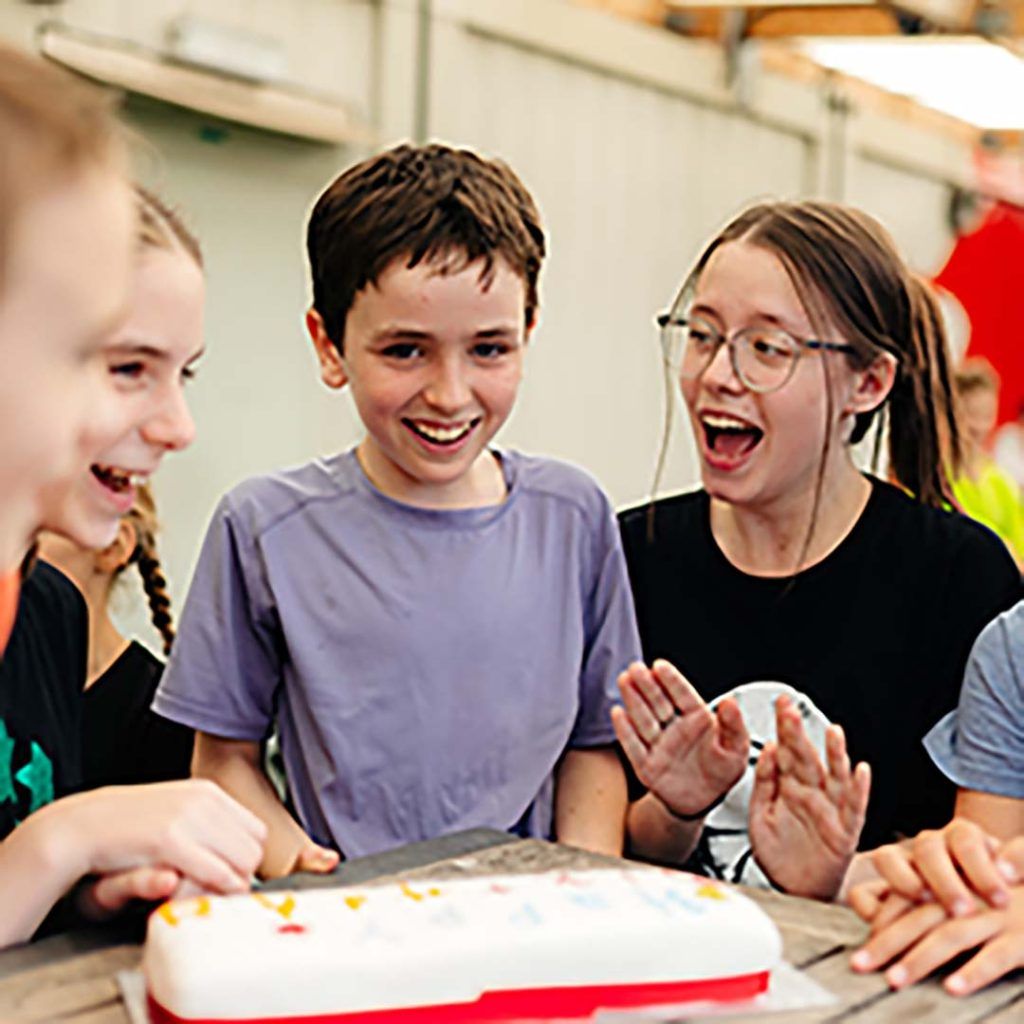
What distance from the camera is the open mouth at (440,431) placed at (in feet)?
5.63

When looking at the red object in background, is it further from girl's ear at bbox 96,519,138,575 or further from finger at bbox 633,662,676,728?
finger at bbox 633,662,676,728

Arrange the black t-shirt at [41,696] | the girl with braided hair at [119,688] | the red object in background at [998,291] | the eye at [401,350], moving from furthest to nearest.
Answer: the red object in background at [998,291]
the girl with braided hair at [119,688]
the eye at [401,350]
the black t-shirt at [41,696]

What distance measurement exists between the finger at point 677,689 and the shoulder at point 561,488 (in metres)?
0.34

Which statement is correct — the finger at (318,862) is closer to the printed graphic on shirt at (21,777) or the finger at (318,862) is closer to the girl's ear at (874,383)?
the printed graphic on shirt at (21,777)

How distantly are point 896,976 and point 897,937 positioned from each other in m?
0.04

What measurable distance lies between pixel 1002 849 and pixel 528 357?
4228mm

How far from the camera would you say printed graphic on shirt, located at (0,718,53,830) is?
4.85ft

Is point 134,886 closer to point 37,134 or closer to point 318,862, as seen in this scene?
point 318,862

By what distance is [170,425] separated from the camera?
1266 millimetres

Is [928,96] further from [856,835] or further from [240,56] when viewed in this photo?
[856,835]

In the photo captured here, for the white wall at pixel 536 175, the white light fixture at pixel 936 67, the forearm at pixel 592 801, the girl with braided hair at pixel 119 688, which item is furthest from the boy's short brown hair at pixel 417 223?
the white light fixture at pixel 936 67

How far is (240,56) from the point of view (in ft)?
13.6

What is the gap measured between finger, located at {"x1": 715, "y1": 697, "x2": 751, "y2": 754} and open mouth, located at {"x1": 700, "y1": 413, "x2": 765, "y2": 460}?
51 cm

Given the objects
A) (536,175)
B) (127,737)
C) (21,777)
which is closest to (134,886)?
(21,777)
